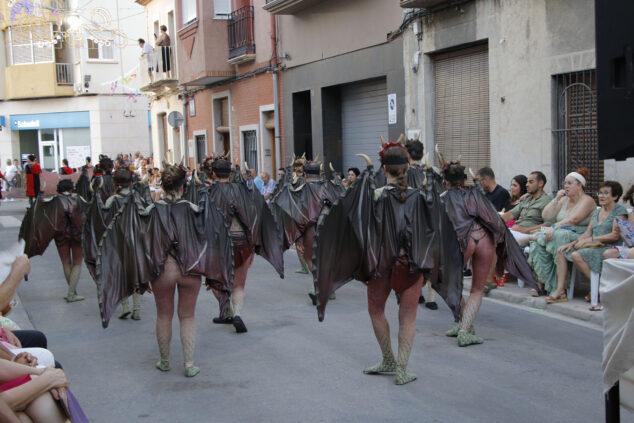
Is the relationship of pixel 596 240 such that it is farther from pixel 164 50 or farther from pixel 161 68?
pixel 161 68

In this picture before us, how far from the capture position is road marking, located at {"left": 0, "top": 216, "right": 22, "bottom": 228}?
69.0 ft

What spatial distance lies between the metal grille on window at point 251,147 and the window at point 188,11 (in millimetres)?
4587

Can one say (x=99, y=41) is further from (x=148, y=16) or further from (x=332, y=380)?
(x=332, y=380)

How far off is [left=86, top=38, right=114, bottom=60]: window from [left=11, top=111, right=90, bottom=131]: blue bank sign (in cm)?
308

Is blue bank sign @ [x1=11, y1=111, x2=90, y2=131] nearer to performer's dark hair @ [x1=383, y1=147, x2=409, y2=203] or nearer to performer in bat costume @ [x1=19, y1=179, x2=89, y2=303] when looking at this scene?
performer in bat costume @ [x1=19, y1=179, x2=89, y2=303]

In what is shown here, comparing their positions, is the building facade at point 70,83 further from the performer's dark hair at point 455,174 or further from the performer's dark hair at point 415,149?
the performer's dark hair at point 455,174

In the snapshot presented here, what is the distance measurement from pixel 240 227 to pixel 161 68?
2185 centimetres

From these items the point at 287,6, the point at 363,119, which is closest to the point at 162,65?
the point at 287,6

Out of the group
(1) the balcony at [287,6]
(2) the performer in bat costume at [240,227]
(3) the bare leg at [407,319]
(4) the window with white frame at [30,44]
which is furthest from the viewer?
(4) the window with white frame at [30,44]

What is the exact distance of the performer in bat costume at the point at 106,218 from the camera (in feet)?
27.6

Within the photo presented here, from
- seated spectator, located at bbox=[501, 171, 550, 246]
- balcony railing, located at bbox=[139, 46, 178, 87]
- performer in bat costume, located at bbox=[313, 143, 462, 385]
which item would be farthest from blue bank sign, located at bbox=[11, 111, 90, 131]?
performer in bat costume, located at bbox=[313, 143, 462, 385]

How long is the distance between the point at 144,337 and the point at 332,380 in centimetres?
269

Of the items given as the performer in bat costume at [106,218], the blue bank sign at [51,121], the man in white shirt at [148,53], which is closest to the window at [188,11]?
the man in white shirt at [148,53]

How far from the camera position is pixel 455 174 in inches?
277
